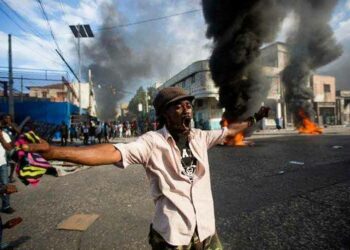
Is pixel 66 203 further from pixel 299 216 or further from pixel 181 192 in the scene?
pixel 181 192

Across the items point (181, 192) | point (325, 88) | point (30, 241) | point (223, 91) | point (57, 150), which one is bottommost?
point (30, 241)

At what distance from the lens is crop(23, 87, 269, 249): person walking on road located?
170 centimetres

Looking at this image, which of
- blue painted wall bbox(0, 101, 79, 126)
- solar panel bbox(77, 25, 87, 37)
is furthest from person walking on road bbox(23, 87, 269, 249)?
solar panel bbox(77, 25, 87, 37)

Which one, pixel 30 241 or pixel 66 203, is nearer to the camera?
pixel 30 241

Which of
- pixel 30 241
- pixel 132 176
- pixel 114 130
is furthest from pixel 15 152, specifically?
pixel 114 130

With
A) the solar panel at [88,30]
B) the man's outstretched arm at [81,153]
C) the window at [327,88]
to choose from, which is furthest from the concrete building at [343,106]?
the man's outstretched arm at [81,153]

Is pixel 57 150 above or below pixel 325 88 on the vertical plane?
below

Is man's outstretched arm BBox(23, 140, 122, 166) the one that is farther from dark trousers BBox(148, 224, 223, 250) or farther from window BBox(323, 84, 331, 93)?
window BBox(323, 84, 331, 93)

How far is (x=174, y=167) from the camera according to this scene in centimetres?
178

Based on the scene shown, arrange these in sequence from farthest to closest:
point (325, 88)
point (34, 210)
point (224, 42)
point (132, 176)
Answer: point (325, 88), point (224, 42), point (132, 176), point (34, 210)

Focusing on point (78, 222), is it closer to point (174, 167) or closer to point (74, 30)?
point (174, 167)

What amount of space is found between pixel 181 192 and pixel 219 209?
297cm

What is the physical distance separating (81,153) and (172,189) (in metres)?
0.58

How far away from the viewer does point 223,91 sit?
18.2 meters
